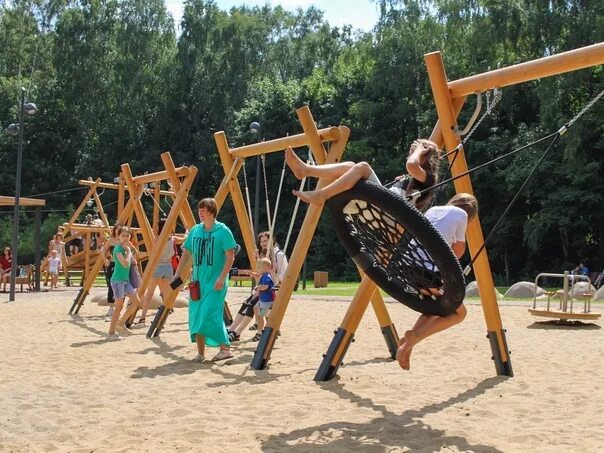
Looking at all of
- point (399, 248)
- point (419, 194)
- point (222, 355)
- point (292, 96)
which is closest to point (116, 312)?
point (222, 355)

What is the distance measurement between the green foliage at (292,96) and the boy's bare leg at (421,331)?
26235 millimetres

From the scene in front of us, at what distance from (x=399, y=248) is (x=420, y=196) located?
69cm

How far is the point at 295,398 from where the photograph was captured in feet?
20.1

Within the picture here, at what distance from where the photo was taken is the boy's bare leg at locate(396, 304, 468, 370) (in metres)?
5.38

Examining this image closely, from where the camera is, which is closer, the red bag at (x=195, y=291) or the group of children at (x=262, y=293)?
the red bag at (x=195, y=291)

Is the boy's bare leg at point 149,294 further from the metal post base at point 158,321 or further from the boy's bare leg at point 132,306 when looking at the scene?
the metal post base at point 158,321

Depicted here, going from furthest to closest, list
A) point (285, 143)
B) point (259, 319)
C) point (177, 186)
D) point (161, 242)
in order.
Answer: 1. point (177, 186)
2. point (161, 242)
3. point (259, 319)
4. point (285, 143)

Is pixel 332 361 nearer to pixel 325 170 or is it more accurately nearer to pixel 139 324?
pixel 325 170

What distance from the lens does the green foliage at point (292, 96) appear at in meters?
32.5

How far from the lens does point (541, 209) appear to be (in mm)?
34844

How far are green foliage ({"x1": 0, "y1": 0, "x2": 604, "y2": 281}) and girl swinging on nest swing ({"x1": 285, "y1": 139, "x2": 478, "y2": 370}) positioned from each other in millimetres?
25880

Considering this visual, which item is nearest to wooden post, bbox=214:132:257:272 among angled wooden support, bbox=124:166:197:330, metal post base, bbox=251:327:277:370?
angled wooden support, bbox=124:166:197:330

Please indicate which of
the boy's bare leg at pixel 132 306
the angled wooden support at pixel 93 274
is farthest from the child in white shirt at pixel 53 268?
the boy's bare leg at pixel 132 306

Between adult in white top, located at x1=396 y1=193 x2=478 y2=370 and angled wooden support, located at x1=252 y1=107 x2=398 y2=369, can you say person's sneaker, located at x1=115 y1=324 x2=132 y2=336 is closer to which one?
angled wooden support, located at x1=252 y1=107 x2=398 y2=369
